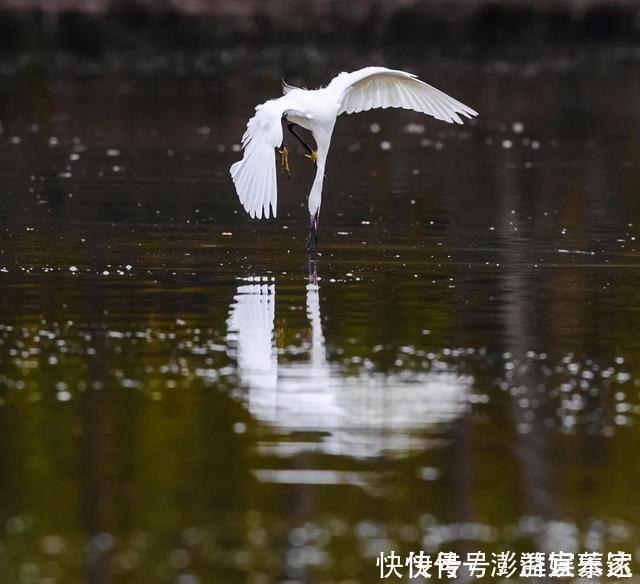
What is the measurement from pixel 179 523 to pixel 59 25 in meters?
46.7

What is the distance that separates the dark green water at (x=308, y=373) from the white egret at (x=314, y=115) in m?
0.63

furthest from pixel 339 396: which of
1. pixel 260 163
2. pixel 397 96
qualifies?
pixel 397 96

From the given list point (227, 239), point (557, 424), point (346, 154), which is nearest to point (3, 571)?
point (557, 424)

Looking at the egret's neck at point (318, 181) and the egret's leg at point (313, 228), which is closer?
the egret's neck at point (318, 181)

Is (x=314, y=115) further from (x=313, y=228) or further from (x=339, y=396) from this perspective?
(x=339, y=396)

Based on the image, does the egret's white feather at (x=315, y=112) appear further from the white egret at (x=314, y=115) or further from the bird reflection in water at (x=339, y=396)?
the bird reflection in water at (x=339, y=396)

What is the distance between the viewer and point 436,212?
21891mm

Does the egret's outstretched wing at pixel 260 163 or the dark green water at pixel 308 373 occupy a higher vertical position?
the egret's outstretched wing at pixel 260 163

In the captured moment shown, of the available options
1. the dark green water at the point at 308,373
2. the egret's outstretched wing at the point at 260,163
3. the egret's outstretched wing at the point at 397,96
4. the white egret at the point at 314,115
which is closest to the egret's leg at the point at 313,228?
the white egret at the point at 314,115

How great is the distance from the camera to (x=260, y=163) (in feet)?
56.2

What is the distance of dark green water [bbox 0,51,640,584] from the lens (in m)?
9.30

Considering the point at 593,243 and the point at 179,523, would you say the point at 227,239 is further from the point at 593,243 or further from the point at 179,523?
the point at 179,523

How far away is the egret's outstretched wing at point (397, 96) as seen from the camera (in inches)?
767

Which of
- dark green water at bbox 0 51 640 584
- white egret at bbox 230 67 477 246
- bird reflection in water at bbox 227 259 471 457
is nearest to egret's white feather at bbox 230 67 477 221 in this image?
white egret at bbox 230 67 477 246
